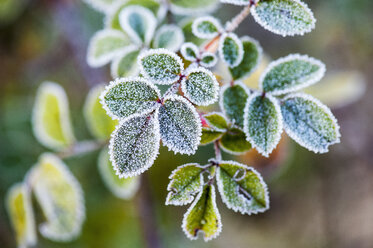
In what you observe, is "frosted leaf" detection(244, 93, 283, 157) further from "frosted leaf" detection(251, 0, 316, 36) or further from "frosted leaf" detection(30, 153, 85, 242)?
"frosted leaf" detection(30, 153, 85, 242)

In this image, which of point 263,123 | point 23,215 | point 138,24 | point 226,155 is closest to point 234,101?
point 263,123

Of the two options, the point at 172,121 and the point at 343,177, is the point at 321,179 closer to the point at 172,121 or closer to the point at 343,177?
the point at 343,177

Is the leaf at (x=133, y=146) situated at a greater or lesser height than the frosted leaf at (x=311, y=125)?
lesser

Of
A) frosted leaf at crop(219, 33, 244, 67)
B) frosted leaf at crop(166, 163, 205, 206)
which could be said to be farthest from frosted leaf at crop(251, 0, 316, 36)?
frosted leaf at crop(166, 163, 205, 206)

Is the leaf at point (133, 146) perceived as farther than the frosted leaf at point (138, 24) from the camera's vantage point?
No

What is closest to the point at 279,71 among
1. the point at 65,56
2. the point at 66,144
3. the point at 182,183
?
the point at 182,183

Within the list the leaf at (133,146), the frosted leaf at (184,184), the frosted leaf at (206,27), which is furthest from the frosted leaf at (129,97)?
the frosted leaf at (206,27)

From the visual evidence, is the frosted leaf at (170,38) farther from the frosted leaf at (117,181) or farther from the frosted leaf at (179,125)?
the frosted leaf at (117,181)
